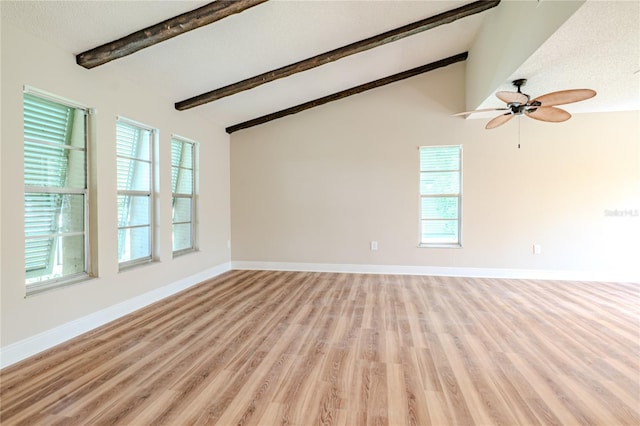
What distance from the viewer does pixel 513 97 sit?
3227mm

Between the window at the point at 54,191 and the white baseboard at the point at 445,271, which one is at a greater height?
the window at the point at 54,191

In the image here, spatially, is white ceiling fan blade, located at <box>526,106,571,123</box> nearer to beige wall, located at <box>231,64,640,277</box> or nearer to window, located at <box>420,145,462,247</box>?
beige wall, located at <box>231,64,640,277</box>

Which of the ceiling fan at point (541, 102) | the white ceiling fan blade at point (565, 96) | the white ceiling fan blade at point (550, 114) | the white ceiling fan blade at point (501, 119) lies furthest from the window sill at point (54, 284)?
the white ceiling fan blade at point (550, 114)

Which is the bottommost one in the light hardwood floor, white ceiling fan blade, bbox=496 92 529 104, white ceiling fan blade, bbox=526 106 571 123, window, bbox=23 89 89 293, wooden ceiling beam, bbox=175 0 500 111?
the light hardwood floor

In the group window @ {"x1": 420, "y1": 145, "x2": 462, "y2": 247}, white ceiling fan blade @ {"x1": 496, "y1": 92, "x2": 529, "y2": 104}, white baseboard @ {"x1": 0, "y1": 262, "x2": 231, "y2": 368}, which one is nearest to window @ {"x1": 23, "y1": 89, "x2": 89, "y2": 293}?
white baseboard @ {"x1": 0, "y1": 262, "x2": 231, "y2": 368}

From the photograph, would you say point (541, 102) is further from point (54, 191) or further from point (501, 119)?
point (54, 191)

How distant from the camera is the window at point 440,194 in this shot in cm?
535

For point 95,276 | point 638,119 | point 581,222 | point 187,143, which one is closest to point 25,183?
point 95,276

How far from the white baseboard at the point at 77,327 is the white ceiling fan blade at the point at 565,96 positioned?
480 centimetres

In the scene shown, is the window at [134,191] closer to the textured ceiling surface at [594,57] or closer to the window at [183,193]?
the window at [183,193]

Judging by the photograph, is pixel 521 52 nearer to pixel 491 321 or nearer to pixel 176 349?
pixel 491 321

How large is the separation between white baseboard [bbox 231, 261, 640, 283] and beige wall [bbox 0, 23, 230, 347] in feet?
3.98

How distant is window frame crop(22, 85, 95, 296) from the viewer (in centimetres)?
256

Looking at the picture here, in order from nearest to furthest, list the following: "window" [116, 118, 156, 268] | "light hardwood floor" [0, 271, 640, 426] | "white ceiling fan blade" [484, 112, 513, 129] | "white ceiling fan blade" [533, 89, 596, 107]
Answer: "light hardwood floor" [0, 271, 640, 426]
"white ceiling fan blade" [533, 89, 596, 107]
"window" [116, 118, 156, 268]
"white ceiling fan blade" [484, 112, 513, 129]
